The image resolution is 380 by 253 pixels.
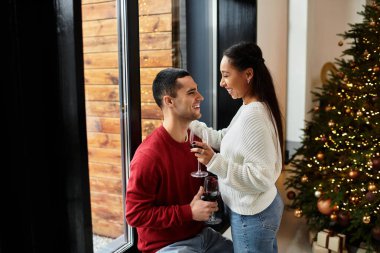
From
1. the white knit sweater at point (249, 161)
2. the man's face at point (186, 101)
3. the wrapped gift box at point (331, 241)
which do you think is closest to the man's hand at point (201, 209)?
the white knit sweater at point (249, 161)

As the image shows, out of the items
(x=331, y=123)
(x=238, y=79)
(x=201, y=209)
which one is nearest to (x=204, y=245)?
(x=201, y=209)

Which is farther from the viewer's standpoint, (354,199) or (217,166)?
(354,199)

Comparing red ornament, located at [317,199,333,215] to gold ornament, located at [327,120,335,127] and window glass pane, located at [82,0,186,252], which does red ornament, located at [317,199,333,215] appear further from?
window glass pane, located at [82,0,186,252]

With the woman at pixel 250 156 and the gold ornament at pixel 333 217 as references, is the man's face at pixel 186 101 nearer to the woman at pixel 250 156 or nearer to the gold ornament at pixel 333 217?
the woman at pixel 250 156

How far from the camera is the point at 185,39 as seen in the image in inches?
87.9

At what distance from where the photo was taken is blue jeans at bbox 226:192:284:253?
142cm

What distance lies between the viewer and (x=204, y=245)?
1.46 metres

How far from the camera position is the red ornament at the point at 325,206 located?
8.15 ft

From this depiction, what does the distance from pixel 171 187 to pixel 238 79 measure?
525 millimetres

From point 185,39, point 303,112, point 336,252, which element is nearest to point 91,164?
point 185,39

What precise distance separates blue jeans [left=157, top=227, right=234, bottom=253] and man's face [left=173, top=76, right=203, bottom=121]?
19.2 inches

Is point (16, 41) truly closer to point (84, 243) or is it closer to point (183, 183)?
point (84, 243)

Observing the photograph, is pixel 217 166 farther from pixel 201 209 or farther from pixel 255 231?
pixel 255 231

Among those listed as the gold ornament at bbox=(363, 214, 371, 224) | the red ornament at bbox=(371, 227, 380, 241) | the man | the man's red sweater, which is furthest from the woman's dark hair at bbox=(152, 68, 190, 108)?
the red ornament at bbox=(371, 227, 380, 241)
